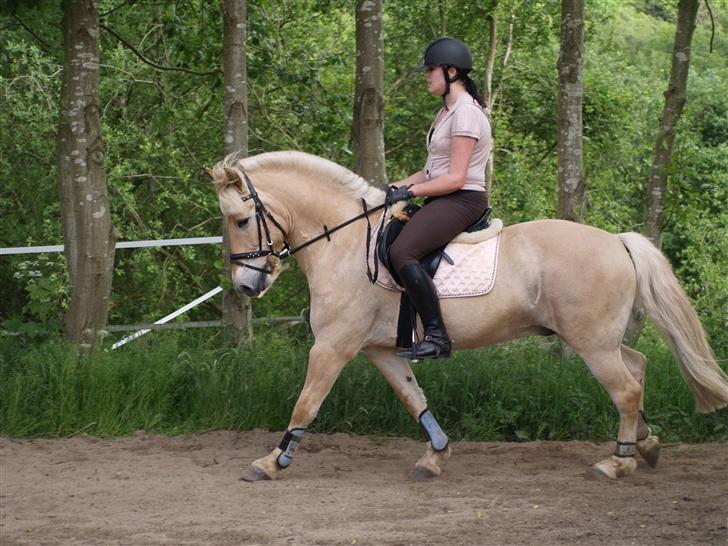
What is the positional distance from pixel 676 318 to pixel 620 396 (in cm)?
71

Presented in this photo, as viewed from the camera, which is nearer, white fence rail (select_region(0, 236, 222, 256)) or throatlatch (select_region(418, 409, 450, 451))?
throatlatch (select_region(418, 409, 450, 451))

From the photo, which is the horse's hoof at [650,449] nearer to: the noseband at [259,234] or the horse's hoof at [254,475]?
the horse's hoof at [254,475]

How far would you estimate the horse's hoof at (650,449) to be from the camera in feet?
23.2

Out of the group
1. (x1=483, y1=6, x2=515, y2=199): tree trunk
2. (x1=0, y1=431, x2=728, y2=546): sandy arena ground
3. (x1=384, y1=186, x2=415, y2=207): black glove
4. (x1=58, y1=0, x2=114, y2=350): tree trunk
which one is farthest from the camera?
(x1=483, y1=6, x2=515, y2=199): tree trunk

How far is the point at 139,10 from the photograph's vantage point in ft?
51.2

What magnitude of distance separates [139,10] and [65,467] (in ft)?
33.6

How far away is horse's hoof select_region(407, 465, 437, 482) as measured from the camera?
6.86 m

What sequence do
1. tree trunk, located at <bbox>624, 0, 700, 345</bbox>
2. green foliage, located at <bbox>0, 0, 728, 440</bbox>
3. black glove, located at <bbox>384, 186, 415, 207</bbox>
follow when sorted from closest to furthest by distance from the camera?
black glove, located at <bbox>384, 186, 415, 207</bbox>
green foliage, located at <bbox>0, 0, 728, 440</bbox>
tree trunk, located at <bbox>624, 0, 700, 345</bbox>

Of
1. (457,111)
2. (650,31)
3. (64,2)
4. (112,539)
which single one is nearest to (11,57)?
(64,2)

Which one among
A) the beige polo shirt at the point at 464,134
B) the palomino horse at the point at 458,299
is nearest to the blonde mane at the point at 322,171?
the palomino horse at the point at 458,299

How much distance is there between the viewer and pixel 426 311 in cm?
666

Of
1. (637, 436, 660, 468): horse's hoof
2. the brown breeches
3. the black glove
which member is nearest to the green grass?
(637, 436, 660, 468): horse's hoof

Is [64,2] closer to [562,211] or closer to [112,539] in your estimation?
[562,211]

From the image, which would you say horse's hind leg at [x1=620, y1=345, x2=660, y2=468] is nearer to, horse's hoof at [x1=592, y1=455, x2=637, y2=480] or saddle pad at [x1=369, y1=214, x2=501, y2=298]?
horse's hoof at [x1=592, y1=455, x2=637, y2=480]
